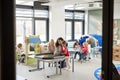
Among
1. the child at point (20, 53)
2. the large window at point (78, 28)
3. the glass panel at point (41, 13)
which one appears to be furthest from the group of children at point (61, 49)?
the large window at point (78, 28)

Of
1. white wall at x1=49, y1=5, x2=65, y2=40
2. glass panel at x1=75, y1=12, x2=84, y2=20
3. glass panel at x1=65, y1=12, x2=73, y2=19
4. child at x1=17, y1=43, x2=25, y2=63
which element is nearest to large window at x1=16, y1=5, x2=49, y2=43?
white wall at x1=49, y1=5, x2=65, y2=40

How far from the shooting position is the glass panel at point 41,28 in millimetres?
9608

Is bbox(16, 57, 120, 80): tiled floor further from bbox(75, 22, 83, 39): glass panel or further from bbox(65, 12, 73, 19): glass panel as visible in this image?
bbox(75, 22, 83, 39): glass panel

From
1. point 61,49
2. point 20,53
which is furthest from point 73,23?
point 61,49

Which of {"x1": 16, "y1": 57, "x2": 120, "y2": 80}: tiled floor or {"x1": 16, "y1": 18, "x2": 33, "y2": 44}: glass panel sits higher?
{"x1": 16, "y1": 18, "x2": 33, "y2": 44}: glass panel

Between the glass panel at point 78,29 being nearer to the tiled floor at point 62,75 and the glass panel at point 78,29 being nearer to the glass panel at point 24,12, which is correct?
the glass panel at point 24,12

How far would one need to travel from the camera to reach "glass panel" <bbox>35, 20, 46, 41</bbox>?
961 cm

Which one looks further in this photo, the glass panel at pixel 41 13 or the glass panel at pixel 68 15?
the glass panel at pixel 68 15

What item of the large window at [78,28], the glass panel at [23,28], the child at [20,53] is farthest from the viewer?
the large window at [78,28]

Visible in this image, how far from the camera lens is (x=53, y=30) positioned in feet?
30.6

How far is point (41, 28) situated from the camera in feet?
32.2

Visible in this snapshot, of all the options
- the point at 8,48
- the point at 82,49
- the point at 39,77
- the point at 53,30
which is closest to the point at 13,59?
the point at 8,48

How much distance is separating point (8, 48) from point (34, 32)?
7253 mm

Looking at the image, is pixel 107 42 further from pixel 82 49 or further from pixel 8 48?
pixel 82 49
